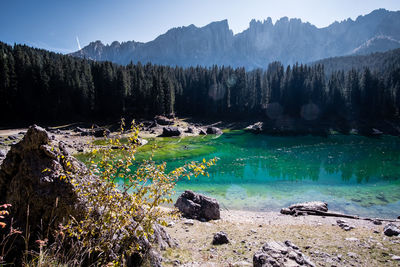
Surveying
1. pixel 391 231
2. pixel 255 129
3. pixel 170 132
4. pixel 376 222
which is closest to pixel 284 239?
pixel 391 231

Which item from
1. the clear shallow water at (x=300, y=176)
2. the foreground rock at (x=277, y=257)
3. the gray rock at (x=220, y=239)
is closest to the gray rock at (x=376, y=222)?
the clear shallow water at (x=300, y=176)

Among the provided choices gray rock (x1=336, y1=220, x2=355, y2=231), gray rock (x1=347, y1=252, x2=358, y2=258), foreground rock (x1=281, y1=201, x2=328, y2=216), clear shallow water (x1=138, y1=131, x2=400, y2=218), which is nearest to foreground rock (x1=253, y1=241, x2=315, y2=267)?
gray rock (x1=347, y1=252, x2=358, y2=258)

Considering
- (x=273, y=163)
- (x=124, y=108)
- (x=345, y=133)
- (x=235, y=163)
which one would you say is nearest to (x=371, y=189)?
(x=273, y=163)

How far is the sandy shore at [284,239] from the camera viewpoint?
9656 mm

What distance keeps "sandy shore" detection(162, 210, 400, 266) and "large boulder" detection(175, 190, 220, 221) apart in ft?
2.88

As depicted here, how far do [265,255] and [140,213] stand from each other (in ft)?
18.1

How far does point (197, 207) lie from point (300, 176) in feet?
68.6

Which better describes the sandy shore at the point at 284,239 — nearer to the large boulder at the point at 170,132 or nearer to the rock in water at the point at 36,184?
the rock in water at the point at 36,184

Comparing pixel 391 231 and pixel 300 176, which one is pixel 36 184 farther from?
pixel 300 176

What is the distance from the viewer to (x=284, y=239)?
12547 mm

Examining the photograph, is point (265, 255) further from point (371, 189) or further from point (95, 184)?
point (371, 189)

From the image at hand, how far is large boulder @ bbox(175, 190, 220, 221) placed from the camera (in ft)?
53.6

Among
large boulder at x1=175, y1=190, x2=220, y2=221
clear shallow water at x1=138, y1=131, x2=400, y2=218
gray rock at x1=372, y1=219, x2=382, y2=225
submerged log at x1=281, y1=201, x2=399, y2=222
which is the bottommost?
clear shallow water at x1=138, y1=131, x2=400, y2=218

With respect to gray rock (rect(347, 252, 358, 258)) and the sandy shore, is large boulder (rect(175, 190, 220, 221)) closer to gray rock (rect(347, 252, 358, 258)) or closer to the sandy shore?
the sandy shore
